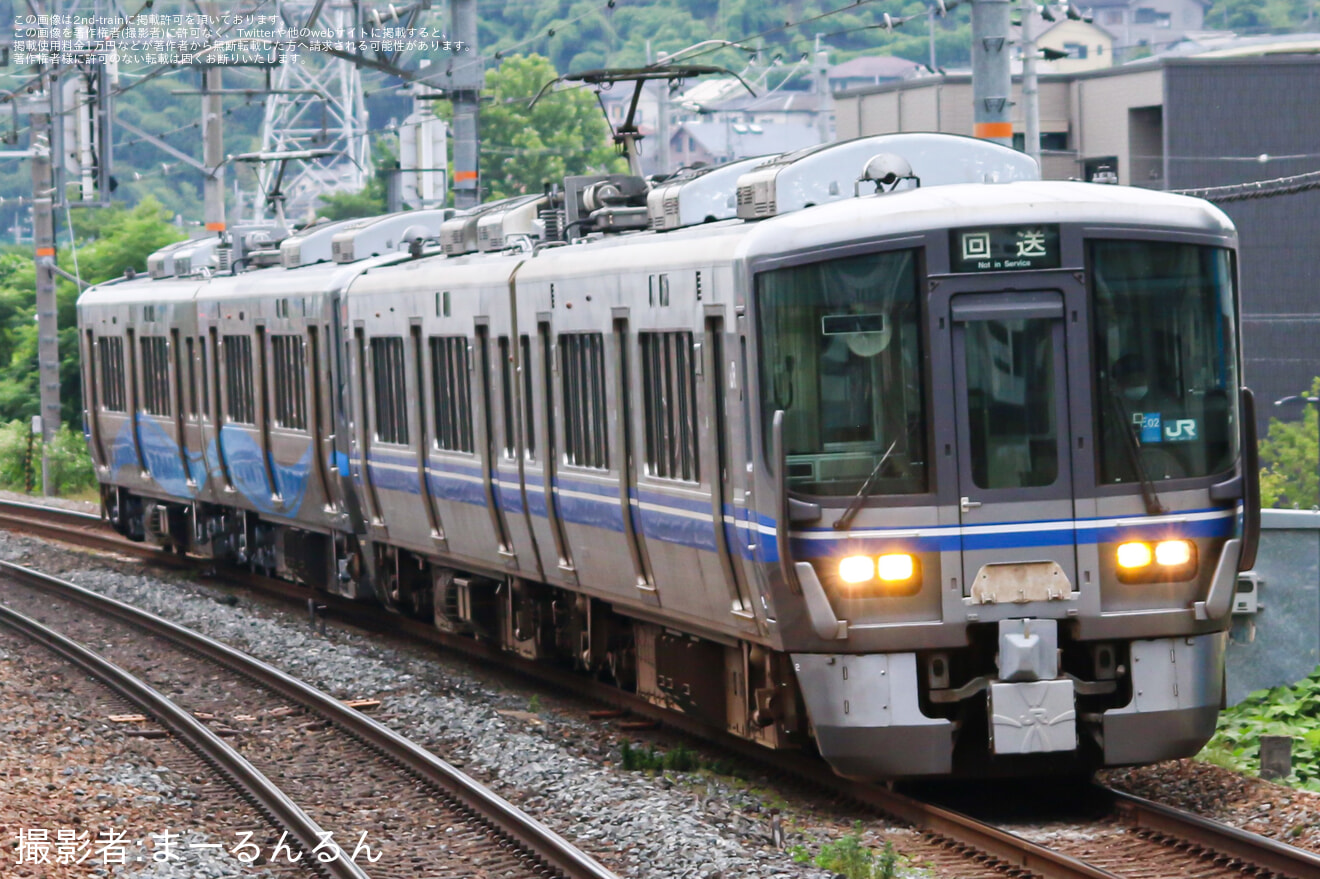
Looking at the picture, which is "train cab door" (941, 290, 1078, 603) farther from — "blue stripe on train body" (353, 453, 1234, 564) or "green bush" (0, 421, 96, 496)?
"green bush" (0, 421, 96, 496)

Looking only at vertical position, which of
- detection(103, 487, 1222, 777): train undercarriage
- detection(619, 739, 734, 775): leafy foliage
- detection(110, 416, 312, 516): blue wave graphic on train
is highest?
detection(110, 416, 312, 516): blue wave graphic on train

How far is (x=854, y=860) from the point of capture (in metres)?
8.71

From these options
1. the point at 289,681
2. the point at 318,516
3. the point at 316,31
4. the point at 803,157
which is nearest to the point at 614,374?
the point at 803,157

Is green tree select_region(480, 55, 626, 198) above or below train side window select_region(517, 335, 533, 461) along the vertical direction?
above

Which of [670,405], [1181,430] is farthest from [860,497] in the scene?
[670,405]

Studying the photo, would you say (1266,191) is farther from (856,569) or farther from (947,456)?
(856,569)

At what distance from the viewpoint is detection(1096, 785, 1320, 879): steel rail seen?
327 inches

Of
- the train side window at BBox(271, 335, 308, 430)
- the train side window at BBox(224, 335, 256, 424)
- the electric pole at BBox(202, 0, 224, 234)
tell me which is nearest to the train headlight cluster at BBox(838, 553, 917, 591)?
the train side window at BBox(271, 335, 308, 430)

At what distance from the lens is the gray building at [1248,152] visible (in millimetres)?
39125

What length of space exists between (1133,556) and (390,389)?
26.3ft

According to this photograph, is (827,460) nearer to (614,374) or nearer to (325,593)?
(614,374)

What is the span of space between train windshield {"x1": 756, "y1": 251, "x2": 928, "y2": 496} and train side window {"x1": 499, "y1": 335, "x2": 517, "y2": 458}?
434 cm

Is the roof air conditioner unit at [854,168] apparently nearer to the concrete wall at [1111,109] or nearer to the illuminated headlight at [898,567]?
the illuminated headlight at [898,567]

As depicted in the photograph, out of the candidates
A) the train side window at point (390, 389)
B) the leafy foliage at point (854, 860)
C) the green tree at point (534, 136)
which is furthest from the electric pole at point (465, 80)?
the green tree at point (534, 136)
